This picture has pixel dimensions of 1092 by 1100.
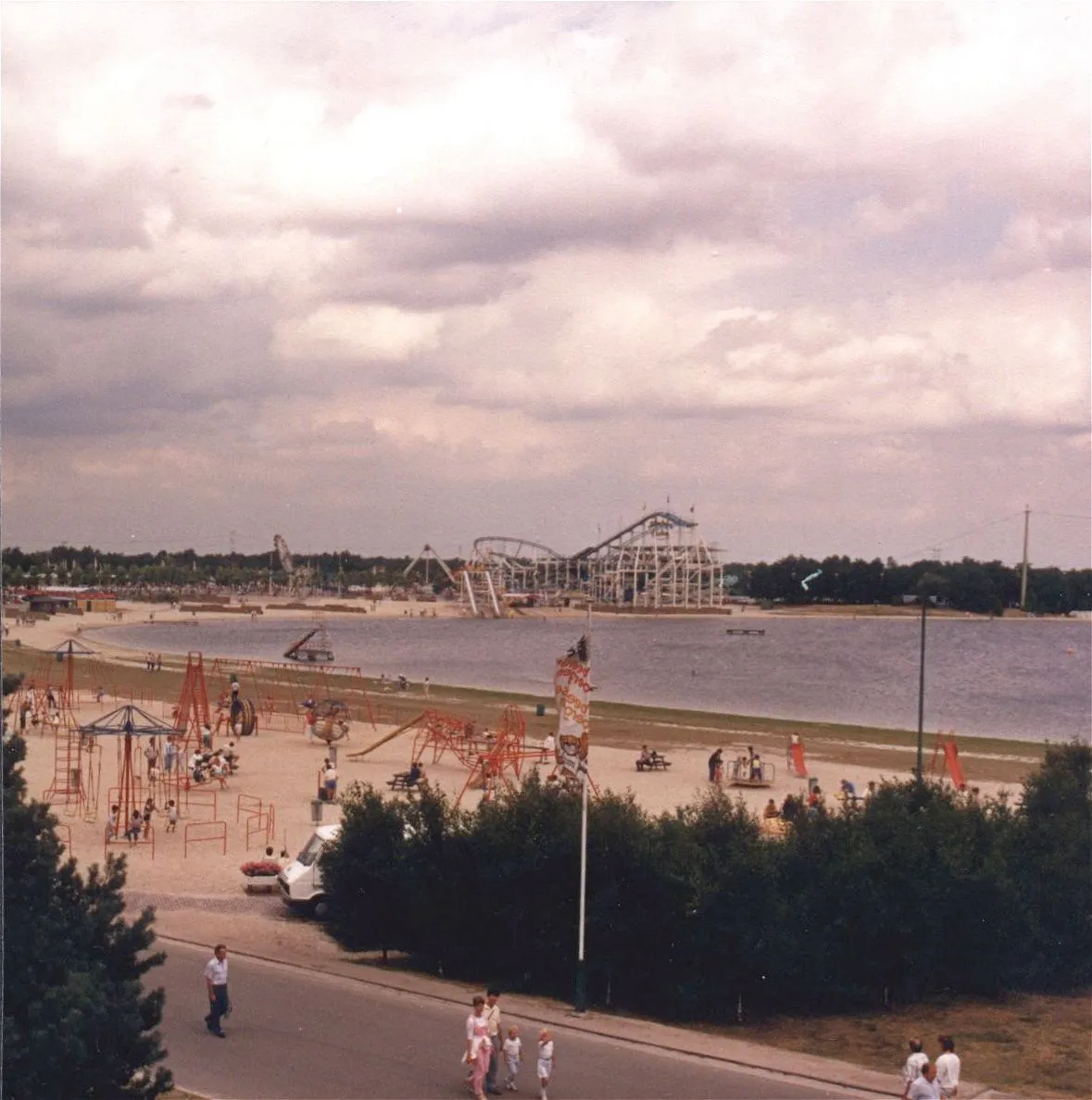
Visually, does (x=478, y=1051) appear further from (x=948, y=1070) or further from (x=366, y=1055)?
(x=948, y=1070)

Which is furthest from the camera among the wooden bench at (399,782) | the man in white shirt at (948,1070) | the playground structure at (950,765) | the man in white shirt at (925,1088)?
the playground structure at (950,765)

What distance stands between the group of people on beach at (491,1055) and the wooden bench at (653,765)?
21.3 m

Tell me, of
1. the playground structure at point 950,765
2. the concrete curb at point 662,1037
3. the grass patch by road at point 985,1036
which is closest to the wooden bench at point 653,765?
the playground structure at point 950,765

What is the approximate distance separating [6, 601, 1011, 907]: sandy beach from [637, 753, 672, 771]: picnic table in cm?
27

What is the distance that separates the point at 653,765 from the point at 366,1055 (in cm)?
2162

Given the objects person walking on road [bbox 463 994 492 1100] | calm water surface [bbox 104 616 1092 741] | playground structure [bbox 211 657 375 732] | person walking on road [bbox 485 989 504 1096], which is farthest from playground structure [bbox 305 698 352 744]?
person walking on road [bbox 463 994 492 1100]

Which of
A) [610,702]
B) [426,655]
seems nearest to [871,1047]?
[610,702]

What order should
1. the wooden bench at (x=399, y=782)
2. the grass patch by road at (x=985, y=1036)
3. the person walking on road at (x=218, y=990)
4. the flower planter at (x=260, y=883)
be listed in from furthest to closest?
the wooden bench at (x=399, y=782), the flower planter at (x=260, y=883), the grass patch by road at (x=985, y=1036), the person walking on road at (x=218, y=990)

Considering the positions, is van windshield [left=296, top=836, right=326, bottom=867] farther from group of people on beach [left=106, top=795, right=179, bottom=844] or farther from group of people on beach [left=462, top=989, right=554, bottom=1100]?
group of people on beach [left=462, top=989, right=554, bottom=1100]

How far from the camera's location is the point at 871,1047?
44.8 feet

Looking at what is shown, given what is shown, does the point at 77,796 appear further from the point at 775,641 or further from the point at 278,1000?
the point at 775,641

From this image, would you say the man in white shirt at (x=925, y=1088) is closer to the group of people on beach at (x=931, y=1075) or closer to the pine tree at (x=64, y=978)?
the group of people on beach at (x=931, y=1075)

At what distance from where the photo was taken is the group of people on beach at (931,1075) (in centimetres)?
993

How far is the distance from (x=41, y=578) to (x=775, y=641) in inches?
3440
